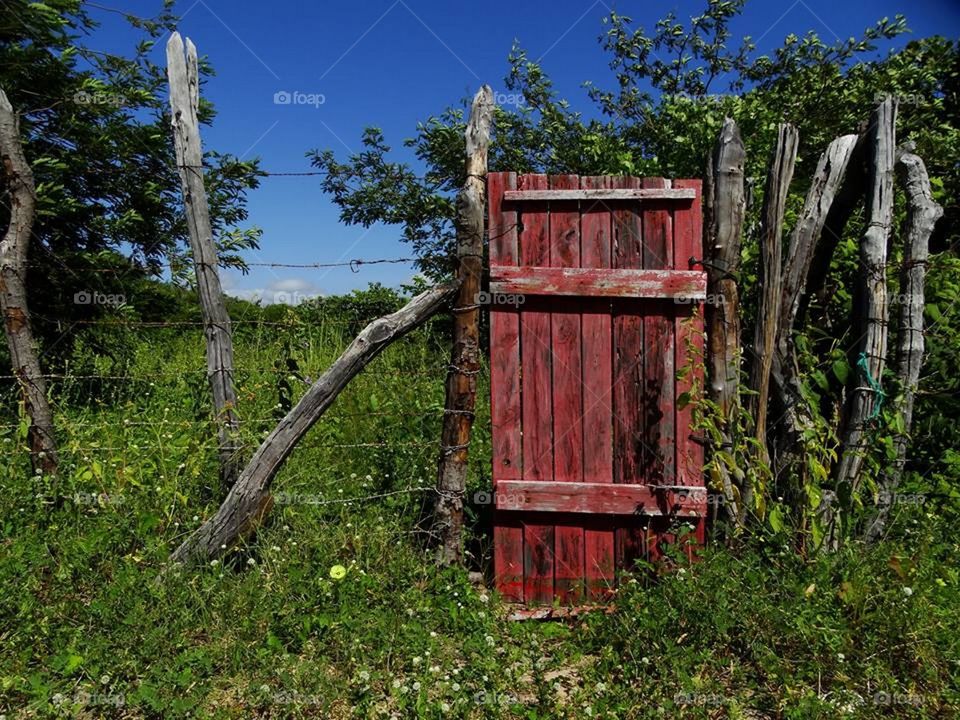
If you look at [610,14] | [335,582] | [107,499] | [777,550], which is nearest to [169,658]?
[335,582]

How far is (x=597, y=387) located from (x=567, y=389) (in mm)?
161

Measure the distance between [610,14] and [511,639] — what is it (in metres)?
8.92

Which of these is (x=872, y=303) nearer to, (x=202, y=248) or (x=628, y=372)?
(x=628, y=372)

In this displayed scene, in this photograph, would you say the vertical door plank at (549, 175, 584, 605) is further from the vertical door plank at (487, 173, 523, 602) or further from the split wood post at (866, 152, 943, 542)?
the split wood post at (866, 152, 943, 542)

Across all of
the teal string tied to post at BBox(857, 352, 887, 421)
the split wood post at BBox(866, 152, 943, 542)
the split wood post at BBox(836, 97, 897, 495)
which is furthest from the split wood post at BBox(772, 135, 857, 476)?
the split wood post at BBox(866, 152, 943, 542)

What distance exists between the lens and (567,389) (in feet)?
11.6

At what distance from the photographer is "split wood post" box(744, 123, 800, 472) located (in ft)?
11.5

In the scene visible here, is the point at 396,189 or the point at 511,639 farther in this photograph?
the point at 396,189

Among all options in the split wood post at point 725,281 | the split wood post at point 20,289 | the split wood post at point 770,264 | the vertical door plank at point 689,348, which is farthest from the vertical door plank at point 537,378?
the split wood post at point 20,289

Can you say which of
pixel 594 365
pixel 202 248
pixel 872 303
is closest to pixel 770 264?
pixel 872 303

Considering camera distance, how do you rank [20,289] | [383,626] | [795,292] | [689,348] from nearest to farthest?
[383,626]
[689,348]
[795,292]
[20,289]

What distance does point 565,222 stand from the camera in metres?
3.48

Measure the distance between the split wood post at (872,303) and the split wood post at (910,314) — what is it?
0.47 feet

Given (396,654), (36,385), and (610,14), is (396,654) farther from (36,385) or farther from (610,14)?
(610,14)
